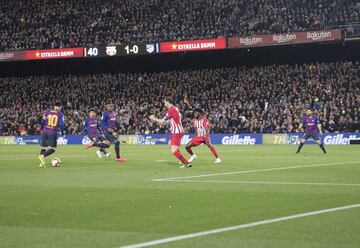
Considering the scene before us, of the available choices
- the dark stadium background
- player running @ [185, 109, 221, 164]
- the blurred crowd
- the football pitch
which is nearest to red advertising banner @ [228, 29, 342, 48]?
the dark stadium background

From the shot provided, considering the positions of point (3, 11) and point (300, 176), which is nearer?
point (300, 176)

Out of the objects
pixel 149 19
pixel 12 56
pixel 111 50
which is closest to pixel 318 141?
pixel 111 50

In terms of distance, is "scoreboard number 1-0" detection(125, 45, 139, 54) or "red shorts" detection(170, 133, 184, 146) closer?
"red shorts" detection(170, 133, 184, 146)

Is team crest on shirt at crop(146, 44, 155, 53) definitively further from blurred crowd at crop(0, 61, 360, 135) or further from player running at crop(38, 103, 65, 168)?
player running at crop(38, 103, 65, 168)

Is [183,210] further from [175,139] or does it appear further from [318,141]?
[318,141]

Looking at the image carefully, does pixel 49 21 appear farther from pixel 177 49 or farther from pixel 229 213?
pixel 229 213

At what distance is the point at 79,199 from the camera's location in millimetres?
12703

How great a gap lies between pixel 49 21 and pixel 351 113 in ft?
105

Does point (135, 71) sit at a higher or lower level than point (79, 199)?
higher

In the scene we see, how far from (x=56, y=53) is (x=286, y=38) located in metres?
20.7

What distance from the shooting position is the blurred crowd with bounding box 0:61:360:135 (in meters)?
47.5

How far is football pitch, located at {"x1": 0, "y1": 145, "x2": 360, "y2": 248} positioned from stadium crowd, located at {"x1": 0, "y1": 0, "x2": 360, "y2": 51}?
120ft

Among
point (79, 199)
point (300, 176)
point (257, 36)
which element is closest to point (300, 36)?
point (257, 36)

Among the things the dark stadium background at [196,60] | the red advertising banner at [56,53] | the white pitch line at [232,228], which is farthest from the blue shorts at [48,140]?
the red advertising banner at [56,53]
